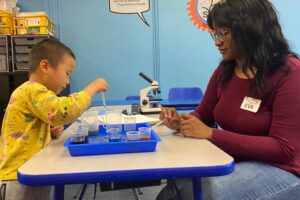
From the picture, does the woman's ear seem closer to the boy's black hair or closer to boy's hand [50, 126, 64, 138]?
the boy's black hair

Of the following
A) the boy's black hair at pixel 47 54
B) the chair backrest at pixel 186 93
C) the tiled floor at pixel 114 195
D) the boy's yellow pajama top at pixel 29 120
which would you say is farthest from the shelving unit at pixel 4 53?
the boy's yellow pajama top at pixel 29 120

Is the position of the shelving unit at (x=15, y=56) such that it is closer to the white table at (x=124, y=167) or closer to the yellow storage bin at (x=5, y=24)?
the yellow storage bin at (x=5, y=24)

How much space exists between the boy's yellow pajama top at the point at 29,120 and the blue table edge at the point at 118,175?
371 mm

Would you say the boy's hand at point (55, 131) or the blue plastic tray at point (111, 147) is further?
the boy's hand at point (55, 131)

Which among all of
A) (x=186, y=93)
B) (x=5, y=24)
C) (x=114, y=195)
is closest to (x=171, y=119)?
(x=114, y=195)

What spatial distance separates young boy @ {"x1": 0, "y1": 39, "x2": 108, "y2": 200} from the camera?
3.61 ft

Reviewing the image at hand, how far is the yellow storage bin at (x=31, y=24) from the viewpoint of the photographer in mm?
3369

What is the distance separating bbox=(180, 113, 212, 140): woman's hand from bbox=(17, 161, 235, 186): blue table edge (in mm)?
319

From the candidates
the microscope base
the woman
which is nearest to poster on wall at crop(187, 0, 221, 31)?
the microscope base

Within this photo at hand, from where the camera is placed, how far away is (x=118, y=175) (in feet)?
2.49

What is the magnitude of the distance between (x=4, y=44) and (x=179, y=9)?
2095mm

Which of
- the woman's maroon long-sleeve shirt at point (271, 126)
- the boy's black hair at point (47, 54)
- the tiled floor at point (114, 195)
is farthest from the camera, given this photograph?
the tiled floor at point (114, 195)

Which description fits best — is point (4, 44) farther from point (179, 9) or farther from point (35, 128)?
point (35, 128)

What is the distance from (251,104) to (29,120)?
828 millimetres
